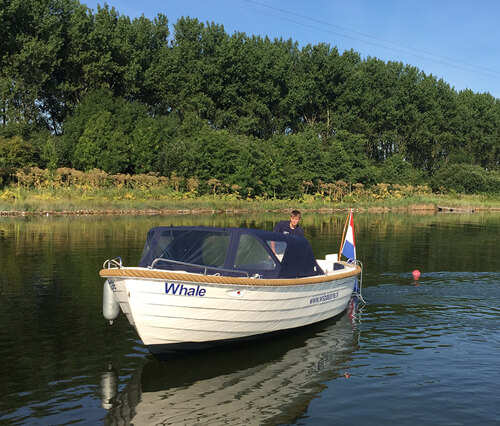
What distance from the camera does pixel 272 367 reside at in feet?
35.5

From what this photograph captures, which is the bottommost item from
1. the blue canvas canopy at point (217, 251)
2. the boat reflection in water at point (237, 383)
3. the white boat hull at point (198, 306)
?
the boat reflection in water at point (237, 383)

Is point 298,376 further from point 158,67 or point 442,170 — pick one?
point 442,170

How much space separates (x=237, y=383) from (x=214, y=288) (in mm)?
1710

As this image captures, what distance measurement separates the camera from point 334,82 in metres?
103

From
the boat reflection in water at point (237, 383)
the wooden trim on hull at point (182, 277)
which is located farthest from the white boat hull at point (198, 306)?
the boat reflection in water at point (237, 383)

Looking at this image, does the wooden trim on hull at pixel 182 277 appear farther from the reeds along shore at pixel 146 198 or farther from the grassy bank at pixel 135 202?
the grassy bank at pixel 135 202

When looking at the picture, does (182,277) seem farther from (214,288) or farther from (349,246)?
(349,246)

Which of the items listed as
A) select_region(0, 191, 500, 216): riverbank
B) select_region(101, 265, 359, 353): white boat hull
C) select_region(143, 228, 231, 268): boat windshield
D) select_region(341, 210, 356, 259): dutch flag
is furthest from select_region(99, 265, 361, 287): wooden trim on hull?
select_region(0, 191, 500, 216): riverbank

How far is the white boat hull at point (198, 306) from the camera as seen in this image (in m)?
Result: 10.0

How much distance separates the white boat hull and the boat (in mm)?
18

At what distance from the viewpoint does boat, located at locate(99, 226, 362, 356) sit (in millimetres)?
10078

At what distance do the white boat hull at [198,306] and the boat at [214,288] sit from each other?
0.02 m

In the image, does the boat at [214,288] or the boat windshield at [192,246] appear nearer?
the boat at [214,288]

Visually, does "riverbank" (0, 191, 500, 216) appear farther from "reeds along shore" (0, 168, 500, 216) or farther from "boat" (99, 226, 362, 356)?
"boat" (99, 226, 362, 356)
